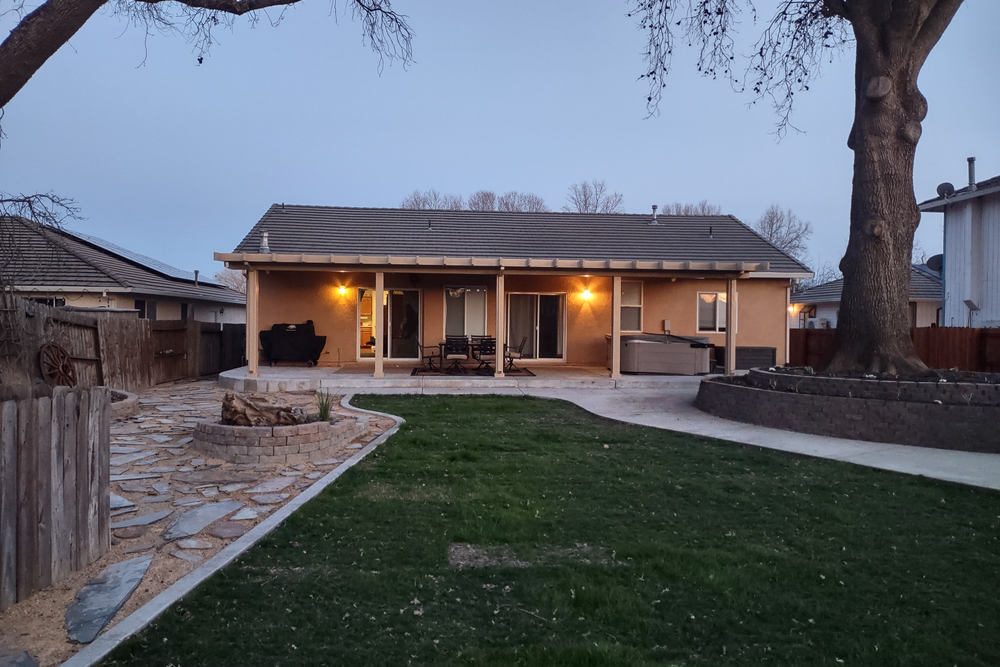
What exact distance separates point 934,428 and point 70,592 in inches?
336

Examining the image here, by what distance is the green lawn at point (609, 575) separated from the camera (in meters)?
2.81

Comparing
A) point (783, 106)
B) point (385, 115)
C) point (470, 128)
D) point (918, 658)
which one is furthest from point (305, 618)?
point (470, 128)

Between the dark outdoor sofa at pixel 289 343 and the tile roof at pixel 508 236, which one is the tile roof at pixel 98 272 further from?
the dark outdoor sofa at pixel 289 343

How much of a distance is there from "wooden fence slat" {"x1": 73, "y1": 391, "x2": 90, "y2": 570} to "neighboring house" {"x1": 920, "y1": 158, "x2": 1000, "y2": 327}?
17669 millimetres

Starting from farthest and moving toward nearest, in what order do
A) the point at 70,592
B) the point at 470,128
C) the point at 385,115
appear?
the point at 470,128, the point at 385,115, the point at 70,592

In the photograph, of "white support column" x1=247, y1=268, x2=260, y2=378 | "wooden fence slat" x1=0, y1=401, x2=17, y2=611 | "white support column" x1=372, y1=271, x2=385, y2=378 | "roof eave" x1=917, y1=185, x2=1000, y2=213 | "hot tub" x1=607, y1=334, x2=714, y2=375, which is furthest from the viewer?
"roof eave" x1=917, y1=185, x2=1000, y2=213

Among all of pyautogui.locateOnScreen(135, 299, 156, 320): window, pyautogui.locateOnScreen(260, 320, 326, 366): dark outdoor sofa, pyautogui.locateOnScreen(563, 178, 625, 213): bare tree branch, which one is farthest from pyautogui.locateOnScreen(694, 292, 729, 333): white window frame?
pyautogui.locateOnScreen(563, 178, 625, 213): bare tree branch

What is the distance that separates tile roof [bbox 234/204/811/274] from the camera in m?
15.5

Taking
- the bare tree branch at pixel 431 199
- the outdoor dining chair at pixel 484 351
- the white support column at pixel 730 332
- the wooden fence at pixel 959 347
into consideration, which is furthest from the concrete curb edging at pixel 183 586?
the bare tree branch at pixel 431 199

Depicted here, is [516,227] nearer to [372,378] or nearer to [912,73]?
[372,378]

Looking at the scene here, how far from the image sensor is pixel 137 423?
841 centimetres

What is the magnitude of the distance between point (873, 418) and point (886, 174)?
4001 mm

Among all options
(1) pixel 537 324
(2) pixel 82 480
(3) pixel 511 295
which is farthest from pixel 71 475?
(1) pixel 537 324

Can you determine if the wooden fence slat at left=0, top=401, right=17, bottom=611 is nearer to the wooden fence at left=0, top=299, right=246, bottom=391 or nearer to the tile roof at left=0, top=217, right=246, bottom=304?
the wooden fence at left=0, top=299, right=246, bottom=391
